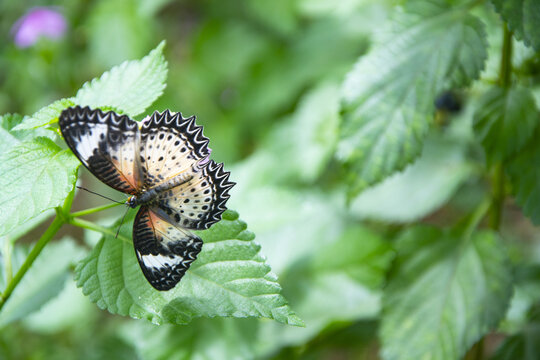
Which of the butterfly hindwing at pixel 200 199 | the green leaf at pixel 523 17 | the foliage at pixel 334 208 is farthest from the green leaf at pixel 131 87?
the green leaf at pixel 523 17

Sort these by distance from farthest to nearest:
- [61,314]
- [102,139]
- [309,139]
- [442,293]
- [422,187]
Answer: [309,139]
[61,314]
[422,187]
[442,293]
[102,139]

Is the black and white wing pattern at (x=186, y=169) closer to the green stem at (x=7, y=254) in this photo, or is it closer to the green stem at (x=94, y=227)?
the green stem at (x=94, y=227)

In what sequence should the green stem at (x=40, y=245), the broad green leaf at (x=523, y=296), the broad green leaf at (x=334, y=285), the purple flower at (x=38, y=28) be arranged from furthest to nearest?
the purple flower at (x=38, y=28), the broad green leaf at (x=334, y=285), the broad green leaf at (x=523, y=296), the green stem at (x=40, y=245)

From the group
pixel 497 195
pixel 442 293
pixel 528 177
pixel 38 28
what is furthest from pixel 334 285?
pixel 38 28

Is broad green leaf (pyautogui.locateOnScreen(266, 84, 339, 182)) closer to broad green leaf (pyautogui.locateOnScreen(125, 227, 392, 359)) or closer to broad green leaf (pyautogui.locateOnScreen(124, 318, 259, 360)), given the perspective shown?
broad green leaf (pyautogui.locateOnScreen(125, 227, 392, 359))

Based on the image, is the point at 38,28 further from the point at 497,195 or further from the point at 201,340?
the point at 497,195

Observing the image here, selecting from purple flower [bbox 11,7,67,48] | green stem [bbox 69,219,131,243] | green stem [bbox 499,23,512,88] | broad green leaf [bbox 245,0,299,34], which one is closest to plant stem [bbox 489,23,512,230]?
green stem [bbox 499,23,512,88]

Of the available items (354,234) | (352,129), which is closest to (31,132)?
(352,129)
